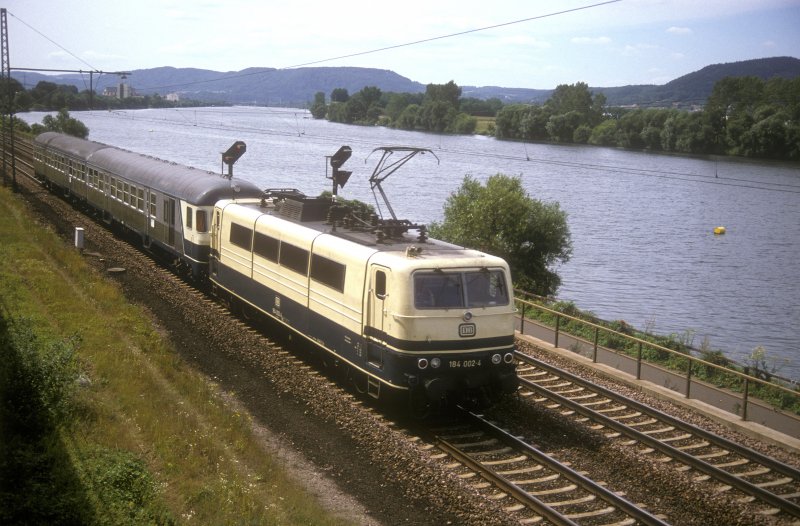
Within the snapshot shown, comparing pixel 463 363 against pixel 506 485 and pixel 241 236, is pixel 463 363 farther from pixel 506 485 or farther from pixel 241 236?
pixel 241 236

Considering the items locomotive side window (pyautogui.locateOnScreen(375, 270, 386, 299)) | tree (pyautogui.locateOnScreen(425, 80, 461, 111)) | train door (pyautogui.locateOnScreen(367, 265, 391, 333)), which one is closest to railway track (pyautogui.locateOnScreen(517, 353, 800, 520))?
train door (pyautogui.locateOnScreen(367, 265, 391, 333))

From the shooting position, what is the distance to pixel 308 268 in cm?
1658

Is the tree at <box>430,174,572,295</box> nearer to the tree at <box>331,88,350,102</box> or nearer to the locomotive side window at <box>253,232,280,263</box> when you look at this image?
the locomotive side window at <box>253,232,280,263</box>

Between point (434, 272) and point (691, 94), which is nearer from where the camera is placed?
point (434, 272)

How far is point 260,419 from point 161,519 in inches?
206

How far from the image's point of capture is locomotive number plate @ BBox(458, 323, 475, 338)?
13758 millimetres

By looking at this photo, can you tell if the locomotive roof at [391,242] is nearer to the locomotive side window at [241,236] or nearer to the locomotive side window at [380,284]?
the locomotive side window at [380,284]

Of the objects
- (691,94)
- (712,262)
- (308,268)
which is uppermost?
(691,94)

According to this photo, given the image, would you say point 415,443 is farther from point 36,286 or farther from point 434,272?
point 36,286

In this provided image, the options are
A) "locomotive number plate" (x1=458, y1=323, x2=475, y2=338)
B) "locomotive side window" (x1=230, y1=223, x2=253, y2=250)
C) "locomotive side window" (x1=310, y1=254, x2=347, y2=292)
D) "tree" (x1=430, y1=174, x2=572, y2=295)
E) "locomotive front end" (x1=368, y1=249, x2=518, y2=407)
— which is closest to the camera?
"locomotive front end" (x1=368, y1=249, x2=518, y2=407)

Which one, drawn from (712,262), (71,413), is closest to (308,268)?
(71,413)

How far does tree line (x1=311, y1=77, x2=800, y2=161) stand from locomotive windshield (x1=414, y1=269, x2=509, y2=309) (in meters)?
48.4

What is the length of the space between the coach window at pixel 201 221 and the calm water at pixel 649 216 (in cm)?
1115

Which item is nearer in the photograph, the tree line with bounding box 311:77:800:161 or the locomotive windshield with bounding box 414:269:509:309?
the locomotive windshield with bounding box 414:269:509:309
